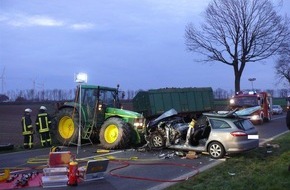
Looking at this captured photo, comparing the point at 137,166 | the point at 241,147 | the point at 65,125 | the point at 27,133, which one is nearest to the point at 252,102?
the point at 65,125

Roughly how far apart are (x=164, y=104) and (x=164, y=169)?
640 inches

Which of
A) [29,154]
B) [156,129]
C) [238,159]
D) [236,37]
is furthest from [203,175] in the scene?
[236,37]

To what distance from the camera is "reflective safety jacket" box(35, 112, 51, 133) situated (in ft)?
60.3

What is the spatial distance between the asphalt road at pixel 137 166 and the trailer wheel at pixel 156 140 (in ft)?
0.92

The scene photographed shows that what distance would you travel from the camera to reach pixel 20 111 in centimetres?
5106

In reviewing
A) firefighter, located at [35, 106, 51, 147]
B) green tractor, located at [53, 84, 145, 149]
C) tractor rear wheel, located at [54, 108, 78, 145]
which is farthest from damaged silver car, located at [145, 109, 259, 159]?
firefighter, located at [35, 106, 51, 147]

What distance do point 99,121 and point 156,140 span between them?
3.11 meters

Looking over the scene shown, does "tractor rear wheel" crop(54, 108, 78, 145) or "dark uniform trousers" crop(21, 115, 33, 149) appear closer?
"dark uniform trousers" crop(21, 115, 33, 149)

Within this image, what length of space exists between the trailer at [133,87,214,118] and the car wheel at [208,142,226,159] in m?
12.5

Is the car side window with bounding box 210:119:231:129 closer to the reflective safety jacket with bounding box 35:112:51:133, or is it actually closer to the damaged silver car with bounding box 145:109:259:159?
the damaged silver car with bounding box 145:109:259:159

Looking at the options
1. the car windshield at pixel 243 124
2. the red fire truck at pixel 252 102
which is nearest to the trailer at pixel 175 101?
the red fire truck at pixel 252 102

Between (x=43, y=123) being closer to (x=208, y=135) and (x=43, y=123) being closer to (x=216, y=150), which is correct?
(x=208, y=135)

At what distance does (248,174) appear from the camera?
10914 millimetres

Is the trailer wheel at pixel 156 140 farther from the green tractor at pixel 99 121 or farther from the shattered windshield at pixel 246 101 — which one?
the shattered windshield at pixel 246 101
